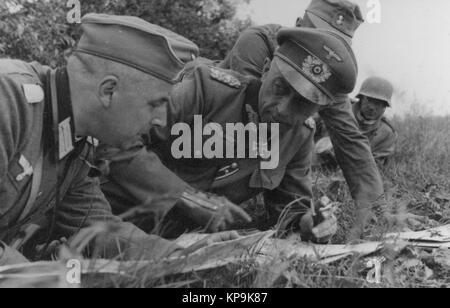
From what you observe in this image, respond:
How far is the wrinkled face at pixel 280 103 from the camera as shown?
336cm

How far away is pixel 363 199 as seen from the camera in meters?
4.21

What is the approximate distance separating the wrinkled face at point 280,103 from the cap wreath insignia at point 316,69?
124 millimetres

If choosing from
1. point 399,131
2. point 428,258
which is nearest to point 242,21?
point 399,131

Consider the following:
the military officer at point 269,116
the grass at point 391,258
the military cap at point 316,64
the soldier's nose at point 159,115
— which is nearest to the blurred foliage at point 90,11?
the military officer at point 269,116

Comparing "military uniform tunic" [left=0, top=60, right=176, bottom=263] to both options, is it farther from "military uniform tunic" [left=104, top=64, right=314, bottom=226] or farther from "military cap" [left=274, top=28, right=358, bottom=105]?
"military cap" [left=274, top=28, right=358, bottom=105]

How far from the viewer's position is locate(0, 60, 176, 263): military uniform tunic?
7.09 feet

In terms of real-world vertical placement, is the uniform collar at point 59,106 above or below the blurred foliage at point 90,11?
above

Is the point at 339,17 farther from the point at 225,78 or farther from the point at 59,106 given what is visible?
the point at 59,106

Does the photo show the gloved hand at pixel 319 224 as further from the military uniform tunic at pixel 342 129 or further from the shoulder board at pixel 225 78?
the military uniform tunic at pixel 342 129

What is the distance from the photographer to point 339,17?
462 cm

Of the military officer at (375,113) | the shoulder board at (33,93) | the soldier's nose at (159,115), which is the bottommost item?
the military officer at (375,113)

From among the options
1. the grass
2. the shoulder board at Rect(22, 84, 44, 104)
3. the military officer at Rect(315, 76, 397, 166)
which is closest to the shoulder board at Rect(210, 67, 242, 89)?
the grass

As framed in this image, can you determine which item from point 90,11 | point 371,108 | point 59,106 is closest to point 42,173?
point 59,106

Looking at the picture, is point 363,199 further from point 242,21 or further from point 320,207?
point 242,21
